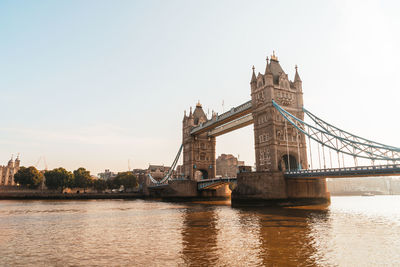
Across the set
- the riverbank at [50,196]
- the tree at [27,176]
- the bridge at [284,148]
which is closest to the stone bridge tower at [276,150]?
the bridge at [284,148]

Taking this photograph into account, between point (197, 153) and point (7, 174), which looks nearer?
point (197, 153)

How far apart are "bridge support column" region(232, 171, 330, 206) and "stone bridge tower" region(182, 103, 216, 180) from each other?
99.0ft

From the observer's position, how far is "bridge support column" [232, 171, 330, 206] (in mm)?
37656

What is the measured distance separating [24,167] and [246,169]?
81.9 meters

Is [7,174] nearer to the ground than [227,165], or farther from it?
nearer to the ground

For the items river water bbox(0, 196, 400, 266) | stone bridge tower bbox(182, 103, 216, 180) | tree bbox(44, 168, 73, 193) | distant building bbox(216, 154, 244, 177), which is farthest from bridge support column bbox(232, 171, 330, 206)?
distant building bbox(216, 154, 244, 177)

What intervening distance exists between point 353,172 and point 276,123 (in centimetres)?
1538

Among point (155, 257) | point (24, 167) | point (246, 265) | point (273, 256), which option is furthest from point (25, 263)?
point (24, 167)

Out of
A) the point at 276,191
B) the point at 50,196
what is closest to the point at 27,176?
the point at 50,196

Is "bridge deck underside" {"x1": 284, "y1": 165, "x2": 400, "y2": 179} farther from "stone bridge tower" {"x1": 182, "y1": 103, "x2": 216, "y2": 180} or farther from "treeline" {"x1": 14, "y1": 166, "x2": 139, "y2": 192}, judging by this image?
"treeline" {"x1": 14, "y1": 166, "x2": 139, "y2": 192}

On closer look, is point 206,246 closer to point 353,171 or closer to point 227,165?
point 353,171

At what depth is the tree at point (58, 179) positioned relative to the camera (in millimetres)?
89769

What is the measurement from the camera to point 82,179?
9494 cm

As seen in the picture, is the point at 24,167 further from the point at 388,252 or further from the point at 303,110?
the point at 388,252
